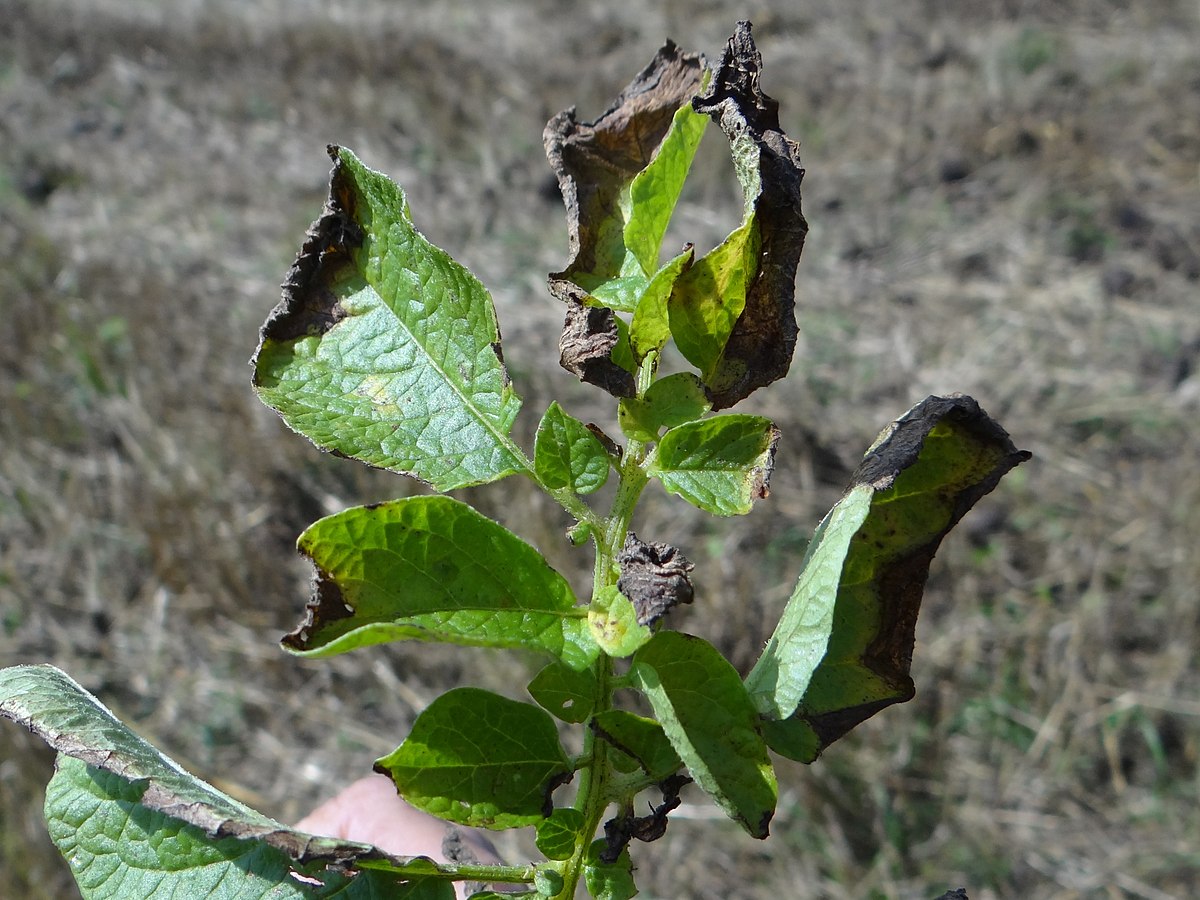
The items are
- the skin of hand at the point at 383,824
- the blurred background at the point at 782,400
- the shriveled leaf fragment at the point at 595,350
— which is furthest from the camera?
the blurred background at the point at 782,400

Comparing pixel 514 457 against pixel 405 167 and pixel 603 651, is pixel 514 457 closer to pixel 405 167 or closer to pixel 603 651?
pixel 603 651

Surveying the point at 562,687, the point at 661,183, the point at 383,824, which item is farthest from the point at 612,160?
the point at 383,824

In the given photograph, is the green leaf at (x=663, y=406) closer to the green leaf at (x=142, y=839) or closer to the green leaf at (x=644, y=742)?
the green leaf at (x=644, y=742)

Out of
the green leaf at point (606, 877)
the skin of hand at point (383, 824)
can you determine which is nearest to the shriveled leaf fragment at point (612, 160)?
the green leaf at point (606, 877)

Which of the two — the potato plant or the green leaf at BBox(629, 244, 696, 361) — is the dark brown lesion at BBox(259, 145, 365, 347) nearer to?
the potato plant

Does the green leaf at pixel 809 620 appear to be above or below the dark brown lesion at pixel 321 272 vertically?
below

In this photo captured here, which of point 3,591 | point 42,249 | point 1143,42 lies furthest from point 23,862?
point 1143,42

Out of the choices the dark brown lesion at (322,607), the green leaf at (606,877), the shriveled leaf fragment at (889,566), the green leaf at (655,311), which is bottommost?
the green leaf at (606,877)

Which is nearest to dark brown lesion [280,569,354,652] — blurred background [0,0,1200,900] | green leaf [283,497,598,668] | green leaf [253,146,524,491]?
green leaf [283,497,598,668]
